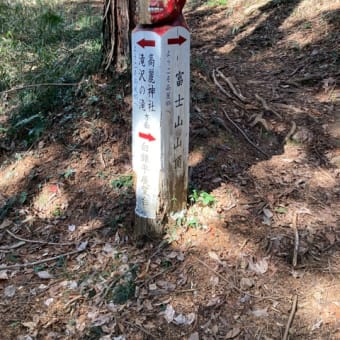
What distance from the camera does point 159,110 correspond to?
3227 mm

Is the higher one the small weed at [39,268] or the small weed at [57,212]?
the small weed at [57,212]

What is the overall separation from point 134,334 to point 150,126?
1.53 meters

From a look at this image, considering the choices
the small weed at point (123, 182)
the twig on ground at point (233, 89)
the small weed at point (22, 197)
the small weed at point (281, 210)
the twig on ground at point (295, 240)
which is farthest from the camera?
the twig on ground at point (233, 89)

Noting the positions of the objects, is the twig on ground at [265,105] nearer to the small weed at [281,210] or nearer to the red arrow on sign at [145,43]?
the small weed at [281,210]

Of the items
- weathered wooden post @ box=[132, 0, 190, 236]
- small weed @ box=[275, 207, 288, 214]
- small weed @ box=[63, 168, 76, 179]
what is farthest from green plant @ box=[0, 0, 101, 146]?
small weed @ box=[275, 207, 288, 214]

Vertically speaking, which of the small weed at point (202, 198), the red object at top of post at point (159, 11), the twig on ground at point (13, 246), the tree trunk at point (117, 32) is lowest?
the twig on ground at point (13, 246)

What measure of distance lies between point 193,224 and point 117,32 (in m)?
2.49

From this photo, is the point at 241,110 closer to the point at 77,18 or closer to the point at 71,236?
the point at 71,236

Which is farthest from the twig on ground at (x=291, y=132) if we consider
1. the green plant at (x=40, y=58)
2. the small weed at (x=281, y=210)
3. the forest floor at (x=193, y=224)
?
the green plant at (x=40, y=58)

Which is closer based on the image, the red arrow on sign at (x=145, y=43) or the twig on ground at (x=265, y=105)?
the red arrow on sign at (x=145, y=43)

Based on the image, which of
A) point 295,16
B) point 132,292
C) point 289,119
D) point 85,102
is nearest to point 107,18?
point 85,102

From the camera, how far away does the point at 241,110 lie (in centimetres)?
547

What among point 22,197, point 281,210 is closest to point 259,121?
point 281,210

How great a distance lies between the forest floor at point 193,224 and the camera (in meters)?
3.20
